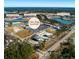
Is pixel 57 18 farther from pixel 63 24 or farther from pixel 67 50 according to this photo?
pixel 67 50

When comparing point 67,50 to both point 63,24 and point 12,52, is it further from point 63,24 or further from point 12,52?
point 12,52

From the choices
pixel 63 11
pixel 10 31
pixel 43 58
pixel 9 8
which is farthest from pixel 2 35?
pixel 63 11

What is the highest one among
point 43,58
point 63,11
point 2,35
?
point 63,11

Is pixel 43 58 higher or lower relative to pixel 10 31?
lower

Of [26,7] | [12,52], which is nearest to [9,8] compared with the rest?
[26,7]

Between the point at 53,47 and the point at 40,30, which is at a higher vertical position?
the point at 40,30
